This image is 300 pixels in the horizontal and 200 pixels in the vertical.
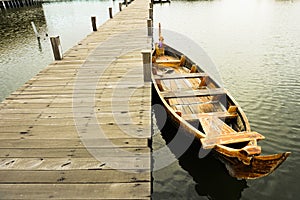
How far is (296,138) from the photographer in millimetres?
6664

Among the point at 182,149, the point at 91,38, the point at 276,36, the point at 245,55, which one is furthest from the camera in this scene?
the point at 276,36

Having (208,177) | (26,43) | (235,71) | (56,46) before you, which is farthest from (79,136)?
(26,43)

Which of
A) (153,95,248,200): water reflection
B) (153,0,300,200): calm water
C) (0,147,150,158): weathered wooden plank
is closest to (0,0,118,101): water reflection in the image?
(0,147,150,158): weathered wooden plank

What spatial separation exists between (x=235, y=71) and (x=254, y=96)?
298 centimetres

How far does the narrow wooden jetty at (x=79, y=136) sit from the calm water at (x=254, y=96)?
218 cm

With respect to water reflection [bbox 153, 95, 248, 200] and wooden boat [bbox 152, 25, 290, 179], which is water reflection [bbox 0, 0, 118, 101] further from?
water reflection [bbox 153, 95, 248, 200]

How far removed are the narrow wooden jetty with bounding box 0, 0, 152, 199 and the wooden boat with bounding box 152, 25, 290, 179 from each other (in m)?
1.28

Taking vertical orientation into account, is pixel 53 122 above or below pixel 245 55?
above

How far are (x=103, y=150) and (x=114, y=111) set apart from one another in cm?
130

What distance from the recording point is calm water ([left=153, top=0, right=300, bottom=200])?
5.23 metres

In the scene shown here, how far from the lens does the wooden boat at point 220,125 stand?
3.88m

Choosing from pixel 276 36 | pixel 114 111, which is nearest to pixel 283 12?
pixel 276 36

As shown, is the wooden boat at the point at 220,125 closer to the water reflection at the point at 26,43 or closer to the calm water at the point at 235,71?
the calm water at the point at 235,71

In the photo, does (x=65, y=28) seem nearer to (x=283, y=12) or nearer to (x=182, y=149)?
(x=182, y=149)
